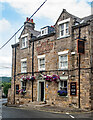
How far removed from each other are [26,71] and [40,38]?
4.30 meters

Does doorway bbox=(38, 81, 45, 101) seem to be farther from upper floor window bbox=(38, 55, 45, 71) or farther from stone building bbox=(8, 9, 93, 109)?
upper floor window bbox=(38, 55, 45, 71)

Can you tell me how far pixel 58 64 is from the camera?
17844 millimetres

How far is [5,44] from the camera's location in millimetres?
13961

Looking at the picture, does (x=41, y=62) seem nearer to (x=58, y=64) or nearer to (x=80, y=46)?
(x=58, y=64)

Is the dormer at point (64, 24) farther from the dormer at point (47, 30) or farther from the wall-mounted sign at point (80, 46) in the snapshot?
the wall-mounted sign at point (80, 46)

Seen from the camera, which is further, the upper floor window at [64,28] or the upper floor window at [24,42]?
the upper floor window at [24,42]

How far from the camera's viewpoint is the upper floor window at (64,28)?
57.1ft

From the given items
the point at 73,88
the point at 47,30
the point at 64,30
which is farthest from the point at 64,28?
the point at 73,88

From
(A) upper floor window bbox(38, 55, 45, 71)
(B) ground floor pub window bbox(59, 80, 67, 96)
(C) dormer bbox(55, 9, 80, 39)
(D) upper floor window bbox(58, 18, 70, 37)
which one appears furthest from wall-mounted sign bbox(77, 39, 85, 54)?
(A) upper floor window bbox(38, 55, 45, 71)

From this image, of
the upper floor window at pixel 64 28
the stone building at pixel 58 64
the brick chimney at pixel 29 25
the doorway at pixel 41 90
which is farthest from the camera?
the brick chimney at pixel 29 25

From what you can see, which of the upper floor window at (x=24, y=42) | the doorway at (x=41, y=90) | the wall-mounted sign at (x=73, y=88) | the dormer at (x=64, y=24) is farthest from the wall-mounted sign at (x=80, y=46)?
the upper floor window at (x=24, y=42)

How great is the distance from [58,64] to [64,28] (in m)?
3.40

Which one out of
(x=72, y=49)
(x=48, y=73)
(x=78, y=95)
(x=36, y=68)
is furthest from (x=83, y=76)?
(x=36, y=68)

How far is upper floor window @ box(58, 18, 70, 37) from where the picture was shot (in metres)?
Result: 17.4
